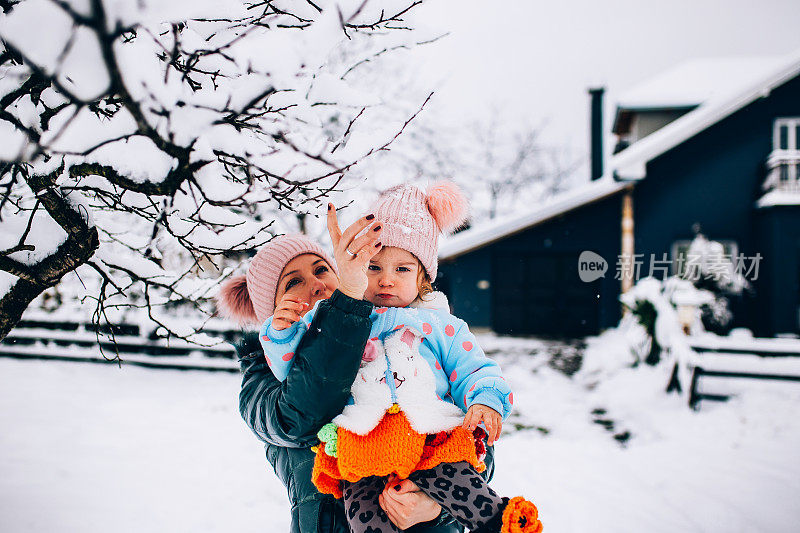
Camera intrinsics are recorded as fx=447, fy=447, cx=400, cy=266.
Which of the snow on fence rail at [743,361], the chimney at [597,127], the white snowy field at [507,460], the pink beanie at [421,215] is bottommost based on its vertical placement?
the white snowy field at [507,460]

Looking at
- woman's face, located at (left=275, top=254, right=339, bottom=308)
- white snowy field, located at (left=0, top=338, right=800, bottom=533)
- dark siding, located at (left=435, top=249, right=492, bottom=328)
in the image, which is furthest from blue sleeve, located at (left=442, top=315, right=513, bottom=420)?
dark siding, located at (left=435, top=249, right=492, bottom=328)

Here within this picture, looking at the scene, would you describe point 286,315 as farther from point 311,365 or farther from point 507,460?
point 507,460

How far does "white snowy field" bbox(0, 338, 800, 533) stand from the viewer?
3713 millimetres

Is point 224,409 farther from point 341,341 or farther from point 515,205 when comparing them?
point 515,205

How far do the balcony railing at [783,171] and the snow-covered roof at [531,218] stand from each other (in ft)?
11.6

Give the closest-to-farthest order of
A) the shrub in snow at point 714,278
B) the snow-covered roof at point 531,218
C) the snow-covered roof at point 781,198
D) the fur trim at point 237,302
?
the fur trim at point 237,302 < the shrub in snow at point 714,278 < the snow-covered roof at point 781,198 < the snow-covered roof at point 531,218

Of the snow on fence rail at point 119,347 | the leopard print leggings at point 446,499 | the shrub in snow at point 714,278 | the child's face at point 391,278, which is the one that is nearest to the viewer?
the leopard print leggings at point 446,499

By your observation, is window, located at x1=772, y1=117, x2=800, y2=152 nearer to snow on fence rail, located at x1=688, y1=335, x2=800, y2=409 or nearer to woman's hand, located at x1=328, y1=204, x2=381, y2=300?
snow on fence rail, located at x1=688, y1=335, x2=800, y2=409

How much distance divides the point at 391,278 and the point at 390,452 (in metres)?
0.61

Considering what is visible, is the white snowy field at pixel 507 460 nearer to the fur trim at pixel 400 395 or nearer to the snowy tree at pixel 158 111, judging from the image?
the snowy tree at pixel 158 111

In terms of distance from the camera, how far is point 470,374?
1589mm

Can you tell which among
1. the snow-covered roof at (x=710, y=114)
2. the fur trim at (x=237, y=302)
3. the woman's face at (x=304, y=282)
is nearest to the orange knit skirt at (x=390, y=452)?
the woman's face at (x=304, y=282)

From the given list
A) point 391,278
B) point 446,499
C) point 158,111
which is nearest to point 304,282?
point 391,278

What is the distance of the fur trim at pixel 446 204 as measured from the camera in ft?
6.06
